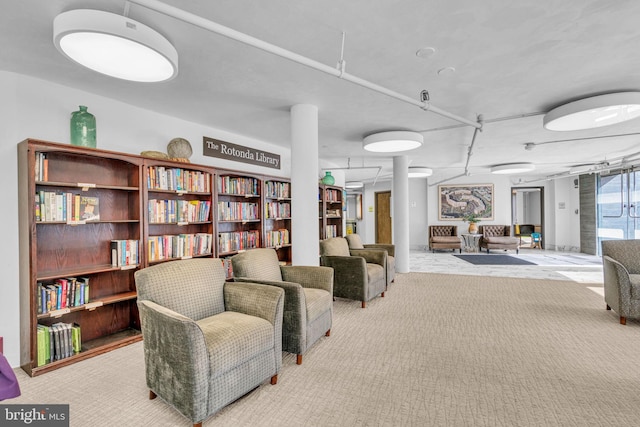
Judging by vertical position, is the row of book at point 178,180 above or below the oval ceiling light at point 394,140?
below

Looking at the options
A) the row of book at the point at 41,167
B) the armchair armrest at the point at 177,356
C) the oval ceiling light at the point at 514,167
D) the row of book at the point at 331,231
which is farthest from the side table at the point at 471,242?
A: the row of book at the point at 41,167

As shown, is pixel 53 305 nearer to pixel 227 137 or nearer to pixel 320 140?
pixel 227 137

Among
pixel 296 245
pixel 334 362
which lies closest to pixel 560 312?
pixel 334 362

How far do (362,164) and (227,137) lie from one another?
4264 mm

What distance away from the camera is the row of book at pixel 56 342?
264 centimetres

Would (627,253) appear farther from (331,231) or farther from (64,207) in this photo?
(64,207)

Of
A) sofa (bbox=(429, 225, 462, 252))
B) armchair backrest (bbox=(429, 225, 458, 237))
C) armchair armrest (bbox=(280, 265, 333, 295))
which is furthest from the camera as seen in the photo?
armchair backrest (bbox=(429, 225, 458, 237))

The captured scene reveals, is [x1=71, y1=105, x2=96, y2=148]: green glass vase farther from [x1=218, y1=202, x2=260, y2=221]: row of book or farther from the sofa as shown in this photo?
the sofa

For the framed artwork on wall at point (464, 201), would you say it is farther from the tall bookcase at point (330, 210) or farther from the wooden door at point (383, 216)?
the tall bookcase at point (330, 210)

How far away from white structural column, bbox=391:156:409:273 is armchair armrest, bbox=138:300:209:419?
5656 millimetres

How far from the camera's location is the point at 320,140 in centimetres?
574

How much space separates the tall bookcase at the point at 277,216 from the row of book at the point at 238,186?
16cm

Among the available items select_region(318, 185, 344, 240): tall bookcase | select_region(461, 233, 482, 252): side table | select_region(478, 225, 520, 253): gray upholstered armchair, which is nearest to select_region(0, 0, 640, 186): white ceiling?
select_region(318, 185, 344, 240): tall bookcase

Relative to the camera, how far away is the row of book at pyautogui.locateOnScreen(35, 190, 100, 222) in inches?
106
